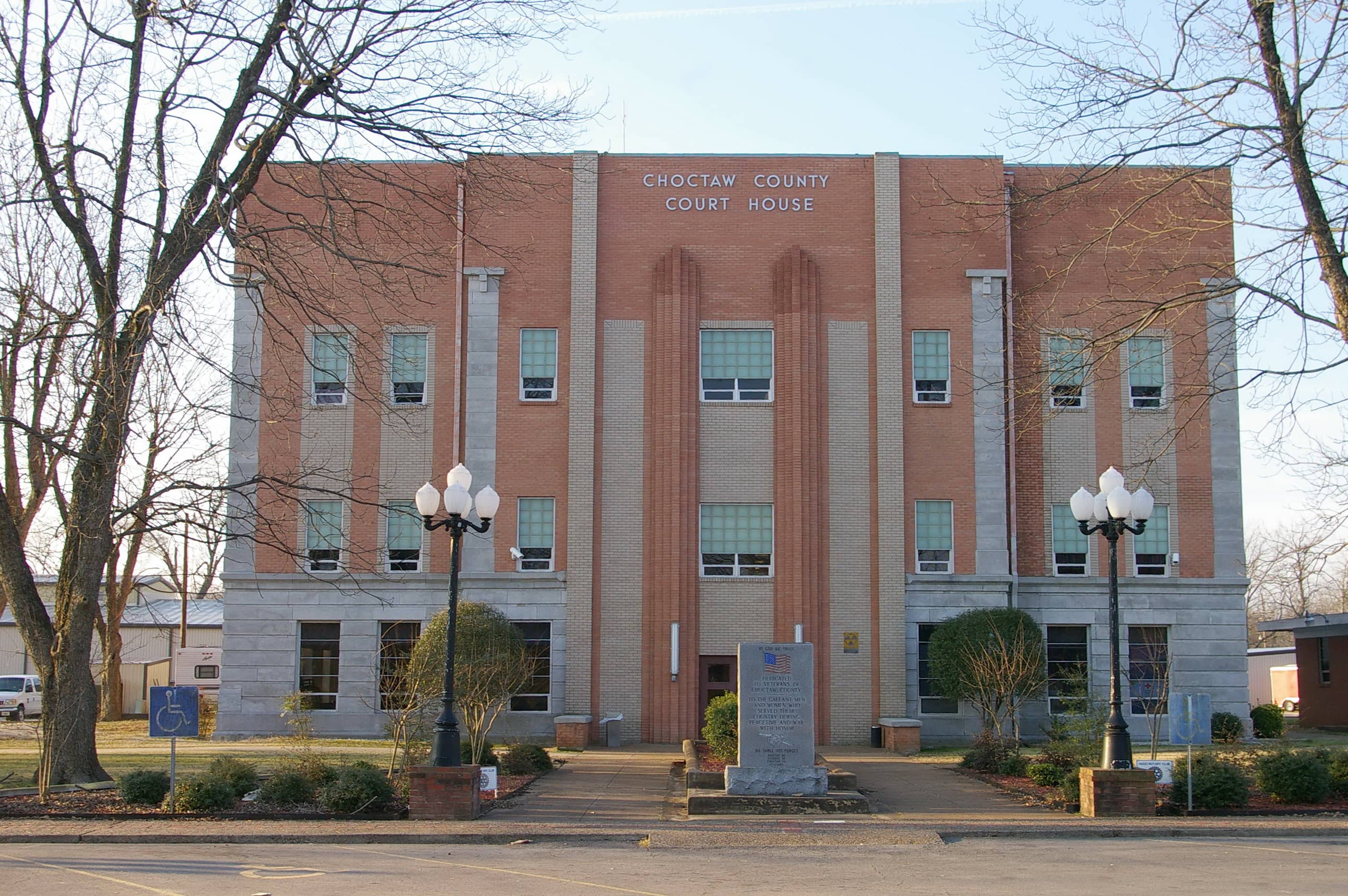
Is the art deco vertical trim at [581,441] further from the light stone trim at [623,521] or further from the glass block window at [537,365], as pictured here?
the glass block window at [537,365]

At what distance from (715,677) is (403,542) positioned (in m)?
8.24

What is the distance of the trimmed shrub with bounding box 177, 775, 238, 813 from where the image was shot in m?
16.3

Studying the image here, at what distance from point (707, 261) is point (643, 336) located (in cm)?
244

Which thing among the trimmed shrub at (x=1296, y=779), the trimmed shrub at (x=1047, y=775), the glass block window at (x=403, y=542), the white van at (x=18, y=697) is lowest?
the white van at (x=18, y=697)

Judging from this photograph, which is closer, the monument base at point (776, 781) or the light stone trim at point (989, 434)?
the monument base at point (776, 781)

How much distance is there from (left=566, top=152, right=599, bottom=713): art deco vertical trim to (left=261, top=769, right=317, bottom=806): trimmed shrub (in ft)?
43.8

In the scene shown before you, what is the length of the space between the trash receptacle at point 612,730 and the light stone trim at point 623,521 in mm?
286

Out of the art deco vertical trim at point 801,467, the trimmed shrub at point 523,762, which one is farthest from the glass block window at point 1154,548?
the trimmed shrub at point 523,762

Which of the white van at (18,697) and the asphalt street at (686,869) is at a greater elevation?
the asphalt street at (686,869)

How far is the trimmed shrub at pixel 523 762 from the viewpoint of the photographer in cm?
2206

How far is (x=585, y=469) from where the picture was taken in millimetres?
30359

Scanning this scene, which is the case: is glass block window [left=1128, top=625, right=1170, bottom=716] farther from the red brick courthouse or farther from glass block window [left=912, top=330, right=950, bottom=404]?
glass block window [left=912, top=330, right=950, bottom=404]

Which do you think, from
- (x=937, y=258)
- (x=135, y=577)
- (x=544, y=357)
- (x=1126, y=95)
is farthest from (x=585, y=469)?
(x=135, y=577)

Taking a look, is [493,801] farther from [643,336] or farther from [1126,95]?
[643,336]
